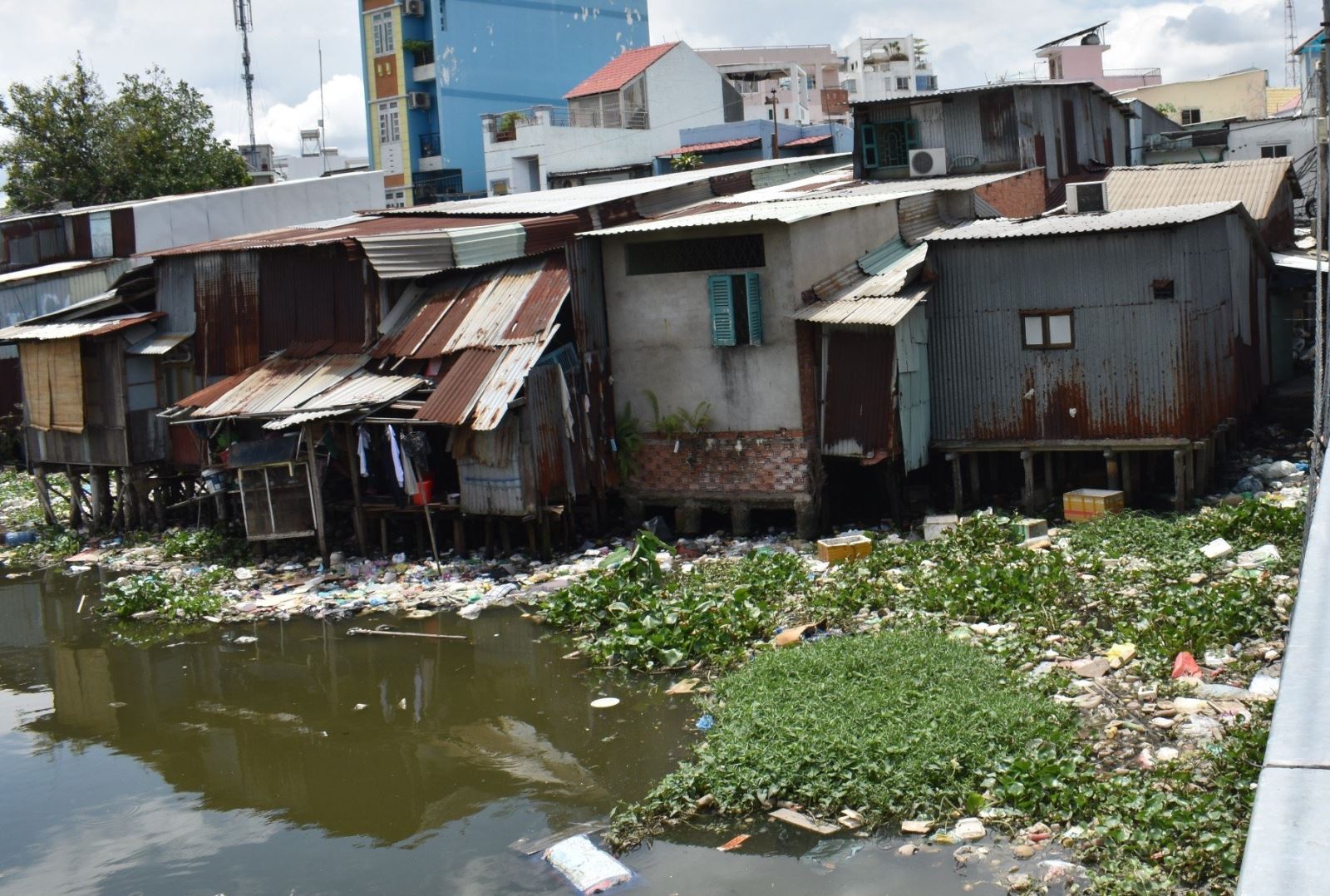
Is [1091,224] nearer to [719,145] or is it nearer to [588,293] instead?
[588,293]

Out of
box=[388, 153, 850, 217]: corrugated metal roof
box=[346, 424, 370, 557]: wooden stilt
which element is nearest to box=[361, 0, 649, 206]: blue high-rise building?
box=[388, 153, 850, 217]: corrugated metal roof

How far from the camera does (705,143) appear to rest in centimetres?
3091

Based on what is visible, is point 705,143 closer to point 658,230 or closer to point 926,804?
point 658,230

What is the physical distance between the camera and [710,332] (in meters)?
14.4

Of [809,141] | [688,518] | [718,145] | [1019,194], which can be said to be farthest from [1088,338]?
[718,145]

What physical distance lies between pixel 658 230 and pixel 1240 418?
7.52 meters

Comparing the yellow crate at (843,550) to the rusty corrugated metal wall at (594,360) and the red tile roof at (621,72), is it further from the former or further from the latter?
the red tile roof at (621,72)

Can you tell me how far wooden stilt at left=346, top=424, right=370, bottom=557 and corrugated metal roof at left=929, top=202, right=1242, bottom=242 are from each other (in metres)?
6.80

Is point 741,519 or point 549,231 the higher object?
point 549,231

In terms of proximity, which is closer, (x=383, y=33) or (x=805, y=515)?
(x=805, y=515)

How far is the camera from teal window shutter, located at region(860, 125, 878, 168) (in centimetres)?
1997

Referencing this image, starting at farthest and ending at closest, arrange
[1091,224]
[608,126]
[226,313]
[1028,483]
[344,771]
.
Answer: [608,126] → [226,313] → [1028,483] → [1091,224] → [344,771]

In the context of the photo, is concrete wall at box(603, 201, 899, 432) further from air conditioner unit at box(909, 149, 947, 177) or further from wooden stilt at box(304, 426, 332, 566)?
air conditioner unit at box(909, 149, 947, 177)

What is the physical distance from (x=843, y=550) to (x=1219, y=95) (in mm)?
27720
